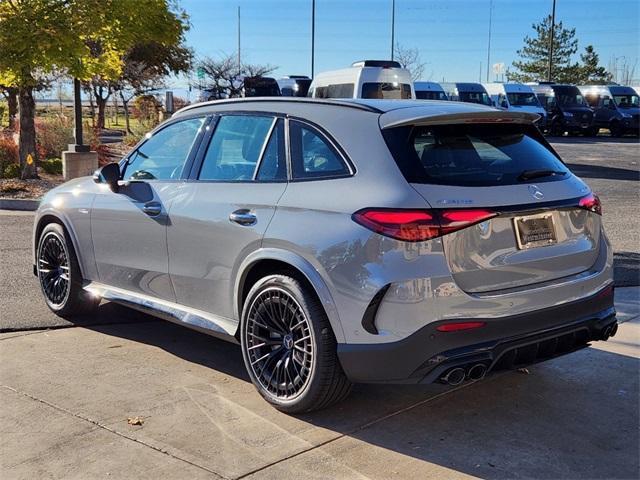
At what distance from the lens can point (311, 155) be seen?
4.20 metres

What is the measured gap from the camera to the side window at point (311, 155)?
4.04 meters

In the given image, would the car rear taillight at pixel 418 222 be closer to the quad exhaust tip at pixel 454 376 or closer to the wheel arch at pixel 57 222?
the quad exhaust tip at pixel 454 376

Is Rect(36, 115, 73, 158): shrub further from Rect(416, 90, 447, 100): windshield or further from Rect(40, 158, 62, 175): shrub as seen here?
Rect(416, 90, 447, 100): windshield

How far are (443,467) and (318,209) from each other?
146 cm

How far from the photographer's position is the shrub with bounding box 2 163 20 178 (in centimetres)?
1548

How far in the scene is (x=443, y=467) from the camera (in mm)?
3539

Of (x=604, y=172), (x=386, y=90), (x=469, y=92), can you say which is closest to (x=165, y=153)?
(x=386, y=90)

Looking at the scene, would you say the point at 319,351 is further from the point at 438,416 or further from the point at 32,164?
the point at 32,164

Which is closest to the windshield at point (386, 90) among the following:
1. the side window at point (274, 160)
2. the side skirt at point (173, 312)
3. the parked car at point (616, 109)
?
the side skirt at point (173, 312)

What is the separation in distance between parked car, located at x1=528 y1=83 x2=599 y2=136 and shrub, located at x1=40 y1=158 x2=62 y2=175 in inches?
1011

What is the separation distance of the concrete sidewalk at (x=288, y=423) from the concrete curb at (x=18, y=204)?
26.5 feet

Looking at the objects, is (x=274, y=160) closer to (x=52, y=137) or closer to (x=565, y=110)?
(x=52, y=137)

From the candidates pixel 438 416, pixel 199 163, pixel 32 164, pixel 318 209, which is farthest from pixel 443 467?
pixel 32 164

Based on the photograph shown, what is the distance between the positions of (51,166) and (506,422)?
14.7m
